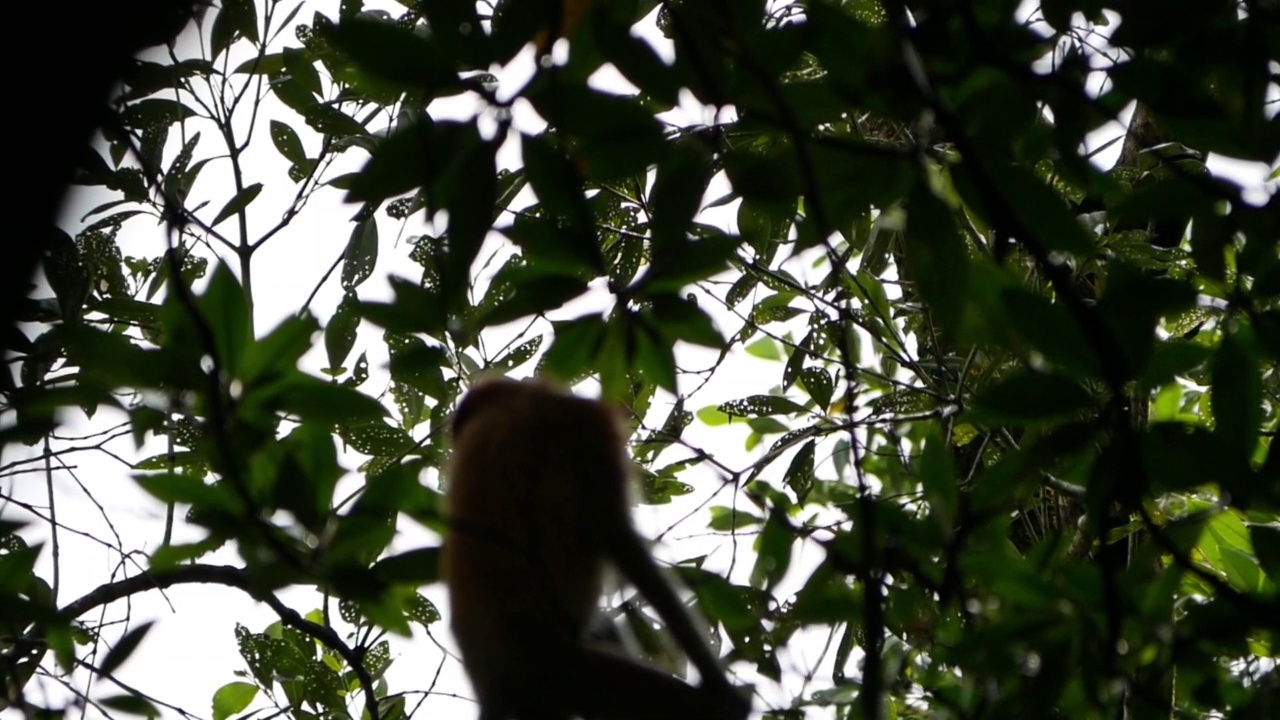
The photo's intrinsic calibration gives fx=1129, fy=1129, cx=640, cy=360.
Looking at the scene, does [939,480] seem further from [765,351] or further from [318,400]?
[765,351]

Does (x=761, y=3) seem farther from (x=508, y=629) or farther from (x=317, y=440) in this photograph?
(x=508, y=629)

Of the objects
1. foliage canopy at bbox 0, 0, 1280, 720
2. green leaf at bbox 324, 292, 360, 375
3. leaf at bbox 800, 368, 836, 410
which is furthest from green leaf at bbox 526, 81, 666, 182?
leaf at bbox 800, 368, 836, 410

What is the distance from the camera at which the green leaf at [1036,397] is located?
6.23ft

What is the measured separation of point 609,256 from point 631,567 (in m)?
1.42

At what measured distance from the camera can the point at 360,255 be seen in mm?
3518

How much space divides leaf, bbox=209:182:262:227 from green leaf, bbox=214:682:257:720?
4.79 feet

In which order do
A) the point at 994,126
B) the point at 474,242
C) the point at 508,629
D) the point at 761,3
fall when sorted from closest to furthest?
the point at 474,242, the point at 994,126, the point at 761,3, the point at 508,629

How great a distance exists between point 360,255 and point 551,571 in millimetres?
1624

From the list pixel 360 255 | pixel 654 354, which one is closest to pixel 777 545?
pixel 654 354

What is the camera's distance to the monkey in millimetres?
2068

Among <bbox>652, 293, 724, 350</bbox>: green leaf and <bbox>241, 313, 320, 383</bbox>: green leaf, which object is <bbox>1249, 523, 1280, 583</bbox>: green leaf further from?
<bbox>241, 313, 320, 383</bbox>: green leaf

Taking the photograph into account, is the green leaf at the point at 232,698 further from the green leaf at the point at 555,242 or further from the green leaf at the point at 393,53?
the green leaf at the point at 393,53

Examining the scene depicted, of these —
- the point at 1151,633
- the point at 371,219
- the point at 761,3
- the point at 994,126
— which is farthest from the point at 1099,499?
the point at 371,219

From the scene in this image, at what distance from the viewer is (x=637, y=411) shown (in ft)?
12.3
